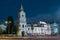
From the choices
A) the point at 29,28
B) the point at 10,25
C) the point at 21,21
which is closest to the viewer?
the point at 10,25

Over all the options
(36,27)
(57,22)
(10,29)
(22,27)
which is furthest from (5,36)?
(57,22)

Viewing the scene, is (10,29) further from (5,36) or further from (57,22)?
(57,22)

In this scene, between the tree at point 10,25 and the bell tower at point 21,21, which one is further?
the bell tower at point 21,21

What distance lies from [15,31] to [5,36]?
1.29ft

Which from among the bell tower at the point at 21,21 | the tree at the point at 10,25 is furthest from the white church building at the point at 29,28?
the tree at the point at 10,25

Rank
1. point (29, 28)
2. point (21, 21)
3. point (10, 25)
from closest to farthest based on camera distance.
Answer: point (10, 25) → point (21, 21) → point (29, 28)

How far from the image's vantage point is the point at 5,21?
6168mm

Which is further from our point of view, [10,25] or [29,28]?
[29,28]

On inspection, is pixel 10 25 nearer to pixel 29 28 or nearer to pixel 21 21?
pixel 21 21

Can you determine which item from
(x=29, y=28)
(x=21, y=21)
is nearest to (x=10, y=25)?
(x=21, y=21)

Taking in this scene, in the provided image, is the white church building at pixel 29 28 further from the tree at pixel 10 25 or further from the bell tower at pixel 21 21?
the tree at pixel 10 25

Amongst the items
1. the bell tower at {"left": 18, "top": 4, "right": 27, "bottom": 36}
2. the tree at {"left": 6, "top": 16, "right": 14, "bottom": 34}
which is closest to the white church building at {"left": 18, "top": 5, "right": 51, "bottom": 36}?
the bell tower at {"left": 18, "top": 4, "right": 27, "bottom": 36}

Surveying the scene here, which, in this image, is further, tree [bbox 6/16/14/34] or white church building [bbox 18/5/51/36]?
white church building [bbox 18/5/51/36]

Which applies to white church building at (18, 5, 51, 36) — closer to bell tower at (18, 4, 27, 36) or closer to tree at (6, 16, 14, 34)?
bell tower at (18, 4, 27, 36)
